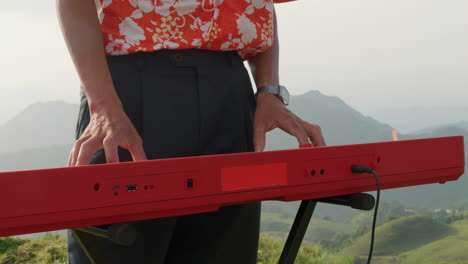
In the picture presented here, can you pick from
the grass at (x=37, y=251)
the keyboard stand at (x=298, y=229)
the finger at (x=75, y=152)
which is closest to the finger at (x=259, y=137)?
the keyboard stand at (x=298, y=229)

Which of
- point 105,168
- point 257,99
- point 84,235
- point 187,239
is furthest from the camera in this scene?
point 257,99

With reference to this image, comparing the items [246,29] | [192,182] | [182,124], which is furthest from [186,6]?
[192,182]

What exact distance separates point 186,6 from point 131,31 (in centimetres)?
14

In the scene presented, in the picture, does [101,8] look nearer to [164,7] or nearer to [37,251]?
[164,7]

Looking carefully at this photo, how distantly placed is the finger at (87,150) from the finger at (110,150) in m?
0.02

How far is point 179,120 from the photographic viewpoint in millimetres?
1230

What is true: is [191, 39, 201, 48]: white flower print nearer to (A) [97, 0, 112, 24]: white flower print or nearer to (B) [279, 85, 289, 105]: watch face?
(A) [97, 0, 112, 24]: white flower print

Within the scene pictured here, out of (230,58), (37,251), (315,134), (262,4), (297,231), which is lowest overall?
(37,251)

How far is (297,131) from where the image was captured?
4.50 ft

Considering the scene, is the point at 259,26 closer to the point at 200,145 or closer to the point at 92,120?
the point at 200,145

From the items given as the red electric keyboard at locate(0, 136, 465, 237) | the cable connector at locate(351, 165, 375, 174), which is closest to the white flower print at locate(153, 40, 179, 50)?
the red electric keyboard at locate(0, 136, 465, 237)

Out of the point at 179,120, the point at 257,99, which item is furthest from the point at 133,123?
the point at 257,99

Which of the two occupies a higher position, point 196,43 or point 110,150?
point 196,43

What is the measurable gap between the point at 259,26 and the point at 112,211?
662mm
